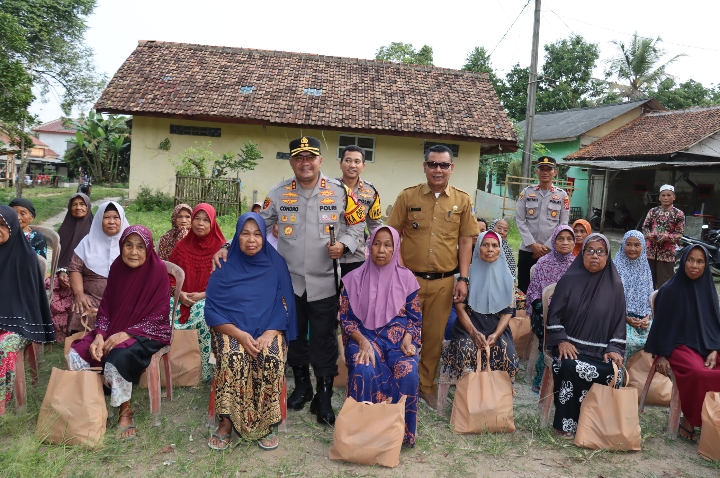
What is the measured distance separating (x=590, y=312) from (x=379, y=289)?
58.9 inches

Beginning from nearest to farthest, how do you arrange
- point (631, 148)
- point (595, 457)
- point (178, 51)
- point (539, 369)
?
point (595, 457), point (539, 369), point (178, 51), point (631, 148)

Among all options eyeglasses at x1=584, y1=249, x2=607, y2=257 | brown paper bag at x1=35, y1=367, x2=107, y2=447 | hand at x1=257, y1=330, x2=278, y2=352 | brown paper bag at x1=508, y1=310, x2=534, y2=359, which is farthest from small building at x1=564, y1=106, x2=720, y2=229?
brown paper bag at x1=35, y1=367, x2=107, y2=447

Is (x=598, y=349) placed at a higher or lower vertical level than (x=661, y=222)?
lower

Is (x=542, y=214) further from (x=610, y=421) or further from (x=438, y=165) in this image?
(x=610, y=421)

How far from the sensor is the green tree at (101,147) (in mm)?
25969

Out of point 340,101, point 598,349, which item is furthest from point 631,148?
point 598,349

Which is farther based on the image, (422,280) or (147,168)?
(147,168)

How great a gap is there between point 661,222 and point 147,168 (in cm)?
1233

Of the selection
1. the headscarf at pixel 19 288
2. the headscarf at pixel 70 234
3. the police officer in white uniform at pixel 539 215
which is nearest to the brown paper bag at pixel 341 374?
the headscarf at pixel 19 288

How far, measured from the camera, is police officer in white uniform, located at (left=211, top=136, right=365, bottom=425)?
3.57 metres

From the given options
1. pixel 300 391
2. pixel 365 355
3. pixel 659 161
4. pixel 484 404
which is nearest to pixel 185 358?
pixel 300 391

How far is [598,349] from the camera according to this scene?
3.66m

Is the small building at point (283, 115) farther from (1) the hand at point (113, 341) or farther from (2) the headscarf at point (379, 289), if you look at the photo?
(1) the hand at point (113, 341)

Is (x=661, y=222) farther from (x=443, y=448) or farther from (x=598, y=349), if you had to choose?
(x=443, y=448)
